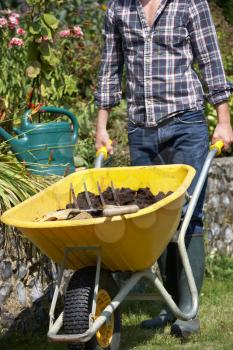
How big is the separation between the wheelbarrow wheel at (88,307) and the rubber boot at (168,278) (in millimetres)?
772

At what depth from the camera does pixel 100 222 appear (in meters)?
3.46

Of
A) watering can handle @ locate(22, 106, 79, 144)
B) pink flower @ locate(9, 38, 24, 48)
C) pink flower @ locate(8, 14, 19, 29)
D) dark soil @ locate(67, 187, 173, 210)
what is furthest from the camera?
pink flower @ locate(8, 14, 19, 29)

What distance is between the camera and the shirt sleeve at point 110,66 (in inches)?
183

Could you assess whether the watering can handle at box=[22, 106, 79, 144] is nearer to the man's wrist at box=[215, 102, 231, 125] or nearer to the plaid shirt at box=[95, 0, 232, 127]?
the plaid shirt at box=[95, 0, 232, 127]

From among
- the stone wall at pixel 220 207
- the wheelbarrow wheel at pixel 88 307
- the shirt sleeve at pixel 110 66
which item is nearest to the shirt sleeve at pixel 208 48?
the shirt sleeve at pixel 110 66

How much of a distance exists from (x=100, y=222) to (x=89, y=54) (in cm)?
391

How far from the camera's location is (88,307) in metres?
3.65

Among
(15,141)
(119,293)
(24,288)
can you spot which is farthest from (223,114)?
(24,288)

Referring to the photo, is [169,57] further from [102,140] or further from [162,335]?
[162,335]

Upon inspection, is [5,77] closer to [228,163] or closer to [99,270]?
[228,163]

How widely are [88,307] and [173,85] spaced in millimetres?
1319

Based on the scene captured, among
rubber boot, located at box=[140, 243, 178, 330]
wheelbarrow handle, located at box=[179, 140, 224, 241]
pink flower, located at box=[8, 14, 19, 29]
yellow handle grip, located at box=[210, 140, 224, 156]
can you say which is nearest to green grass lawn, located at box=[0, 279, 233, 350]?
rubber boot, located at box=[140, 243, 178, 330]

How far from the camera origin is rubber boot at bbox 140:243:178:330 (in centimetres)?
471

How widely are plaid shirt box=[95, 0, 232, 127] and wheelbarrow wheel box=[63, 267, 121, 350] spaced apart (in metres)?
1.00
